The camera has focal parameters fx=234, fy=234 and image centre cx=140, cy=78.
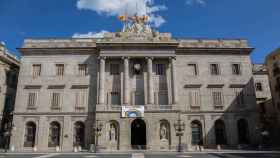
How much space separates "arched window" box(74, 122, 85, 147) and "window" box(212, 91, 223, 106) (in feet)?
67.8

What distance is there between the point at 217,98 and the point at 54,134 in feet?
84.3

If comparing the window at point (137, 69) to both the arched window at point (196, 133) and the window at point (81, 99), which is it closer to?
the window at point (81, 99)

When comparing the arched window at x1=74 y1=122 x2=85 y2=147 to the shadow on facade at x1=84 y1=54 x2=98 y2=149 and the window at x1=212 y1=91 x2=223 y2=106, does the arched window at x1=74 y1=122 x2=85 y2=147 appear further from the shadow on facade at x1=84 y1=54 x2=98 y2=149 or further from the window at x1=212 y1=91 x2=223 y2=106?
the window at x1=212 y1=91 x2=223 y2=106

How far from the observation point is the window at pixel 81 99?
1408 inches

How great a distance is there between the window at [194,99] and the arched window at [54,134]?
2063 centimetres

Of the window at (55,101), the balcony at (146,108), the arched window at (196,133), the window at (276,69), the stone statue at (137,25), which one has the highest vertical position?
the stone statue at (137,25)

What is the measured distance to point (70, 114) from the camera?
116 ft

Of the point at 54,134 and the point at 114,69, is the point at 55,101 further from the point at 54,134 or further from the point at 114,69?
the point at 114,69

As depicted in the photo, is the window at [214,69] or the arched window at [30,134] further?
the window at [214,69]

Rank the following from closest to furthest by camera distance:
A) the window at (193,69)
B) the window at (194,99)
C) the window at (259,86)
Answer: the window at (194,99) < the window at (193,69) < the window at (259,86)

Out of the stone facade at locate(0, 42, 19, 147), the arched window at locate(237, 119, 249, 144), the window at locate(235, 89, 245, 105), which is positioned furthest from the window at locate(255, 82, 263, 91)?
the stone facade at locate(0, 42, 19, 147)

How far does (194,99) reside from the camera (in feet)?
120

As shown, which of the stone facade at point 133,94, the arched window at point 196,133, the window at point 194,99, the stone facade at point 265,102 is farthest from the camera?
the stone facade at point 265,102

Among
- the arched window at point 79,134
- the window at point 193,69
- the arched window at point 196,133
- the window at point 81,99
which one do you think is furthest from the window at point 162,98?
the arched window at point 79,134
